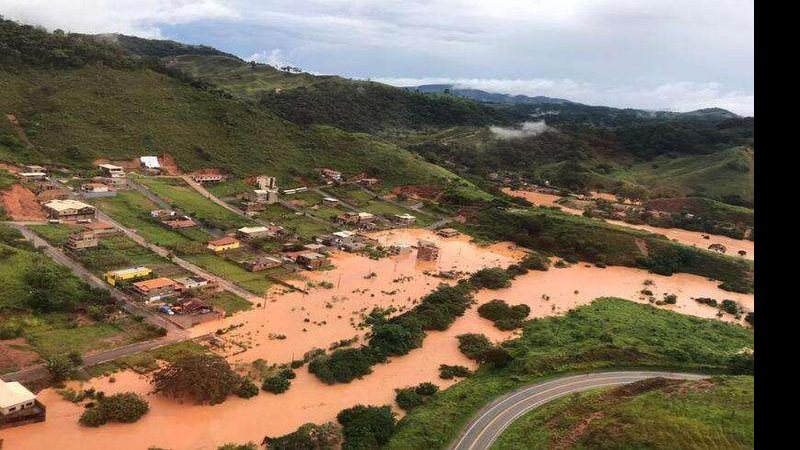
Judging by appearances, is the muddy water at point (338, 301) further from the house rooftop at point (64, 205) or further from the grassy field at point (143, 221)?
the house rooftop at point (64, 205)

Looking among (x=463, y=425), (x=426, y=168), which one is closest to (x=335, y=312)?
(x=463, y=425)

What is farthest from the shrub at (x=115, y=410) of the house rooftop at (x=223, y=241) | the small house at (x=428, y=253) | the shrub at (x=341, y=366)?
the small house at (x=428, y=253)

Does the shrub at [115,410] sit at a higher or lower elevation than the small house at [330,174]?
lower

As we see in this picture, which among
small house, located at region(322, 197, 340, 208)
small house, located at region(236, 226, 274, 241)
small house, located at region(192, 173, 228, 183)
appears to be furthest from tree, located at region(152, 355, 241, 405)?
small house, located at region(192, 173, 228, 183)

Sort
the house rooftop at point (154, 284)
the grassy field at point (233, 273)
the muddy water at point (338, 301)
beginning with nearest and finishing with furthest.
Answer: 1. the muddy water at point (338, 301)
2. the house rooftop at point (154, 284)
3. the grassy field at point (233, 273)

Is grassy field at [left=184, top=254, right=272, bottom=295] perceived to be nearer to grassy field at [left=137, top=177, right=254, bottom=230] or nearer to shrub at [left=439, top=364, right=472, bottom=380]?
grassy field at [left=137, top=177, right=254, bottom=230]

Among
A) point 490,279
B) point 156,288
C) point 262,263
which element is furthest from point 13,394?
point 490,279
